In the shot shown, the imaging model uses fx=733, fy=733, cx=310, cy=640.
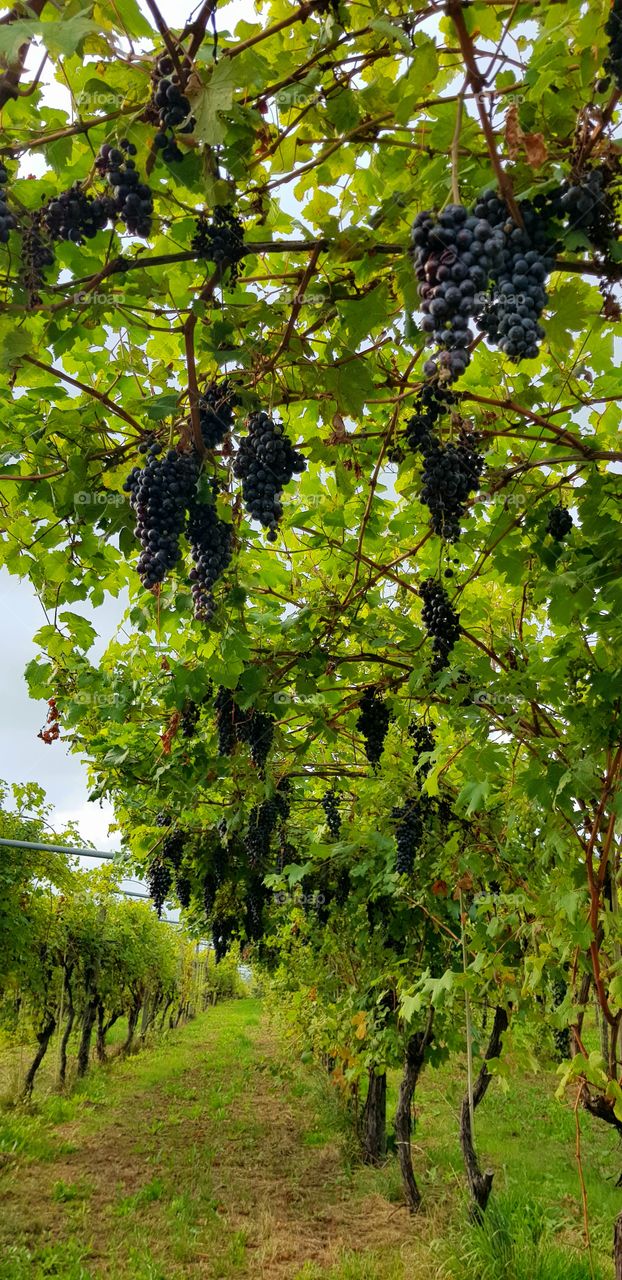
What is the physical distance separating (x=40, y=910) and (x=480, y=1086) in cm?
919

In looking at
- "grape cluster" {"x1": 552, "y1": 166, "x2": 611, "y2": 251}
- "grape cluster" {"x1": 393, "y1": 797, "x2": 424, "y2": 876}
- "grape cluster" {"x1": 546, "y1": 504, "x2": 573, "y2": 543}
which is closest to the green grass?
"grape cluster" {"x1": 393, "y1": 797, "x2": 424, "y2": 876}

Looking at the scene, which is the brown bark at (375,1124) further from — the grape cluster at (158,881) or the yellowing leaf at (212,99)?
the yellowing leaf at (212,99)

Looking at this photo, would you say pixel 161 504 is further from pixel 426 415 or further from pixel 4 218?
pixel 426 415

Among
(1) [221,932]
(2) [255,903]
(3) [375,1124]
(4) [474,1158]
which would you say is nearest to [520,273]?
(4) [474,1158]

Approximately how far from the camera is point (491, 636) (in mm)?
4344

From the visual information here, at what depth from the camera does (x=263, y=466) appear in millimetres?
2260

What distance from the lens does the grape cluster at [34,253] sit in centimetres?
195

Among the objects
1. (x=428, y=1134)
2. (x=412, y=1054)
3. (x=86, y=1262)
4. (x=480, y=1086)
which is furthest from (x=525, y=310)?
(x=428, y=1134)

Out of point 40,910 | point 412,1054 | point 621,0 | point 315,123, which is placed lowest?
point 412,1054

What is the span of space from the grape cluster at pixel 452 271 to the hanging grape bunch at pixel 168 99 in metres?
0.65

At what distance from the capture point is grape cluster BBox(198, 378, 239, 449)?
93.4 inches

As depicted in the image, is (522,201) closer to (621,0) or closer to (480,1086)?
(621,0)

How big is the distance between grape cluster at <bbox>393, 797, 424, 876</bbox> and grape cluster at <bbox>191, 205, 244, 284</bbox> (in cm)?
457

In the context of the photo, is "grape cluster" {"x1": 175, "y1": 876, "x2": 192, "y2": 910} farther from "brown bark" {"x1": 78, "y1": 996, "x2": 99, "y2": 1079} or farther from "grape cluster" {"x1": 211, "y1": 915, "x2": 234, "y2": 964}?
"brown bark" {"x1": 78, "y1": 996, "x2": 99, "y2": 1079}
